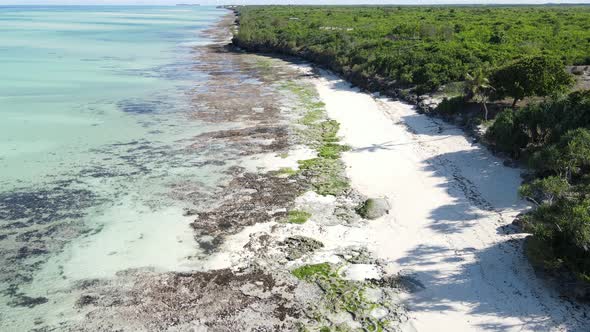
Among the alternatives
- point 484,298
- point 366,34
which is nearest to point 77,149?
point 484,298

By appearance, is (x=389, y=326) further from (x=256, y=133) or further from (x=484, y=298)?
(x=256, y=133)

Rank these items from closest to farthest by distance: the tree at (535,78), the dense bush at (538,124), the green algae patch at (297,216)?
the green algae patch at (297,216) → the dense bush at (538,124) → the tree at (535,78)

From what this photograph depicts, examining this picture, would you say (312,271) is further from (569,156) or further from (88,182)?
(88,182)

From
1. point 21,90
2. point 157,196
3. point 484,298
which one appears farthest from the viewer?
Answer: point 21,90

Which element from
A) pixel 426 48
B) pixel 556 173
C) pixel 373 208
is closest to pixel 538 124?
pixel 556 173

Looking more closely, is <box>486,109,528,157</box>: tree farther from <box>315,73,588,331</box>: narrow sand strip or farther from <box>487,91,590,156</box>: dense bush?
<box>315,73,588,331</box>: narrow sand strip

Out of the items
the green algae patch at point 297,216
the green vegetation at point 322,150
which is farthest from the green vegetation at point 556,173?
the green vegetation at point 322,150

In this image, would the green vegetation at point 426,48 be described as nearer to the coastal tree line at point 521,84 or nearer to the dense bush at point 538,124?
the coastal tree line at point 521,84
